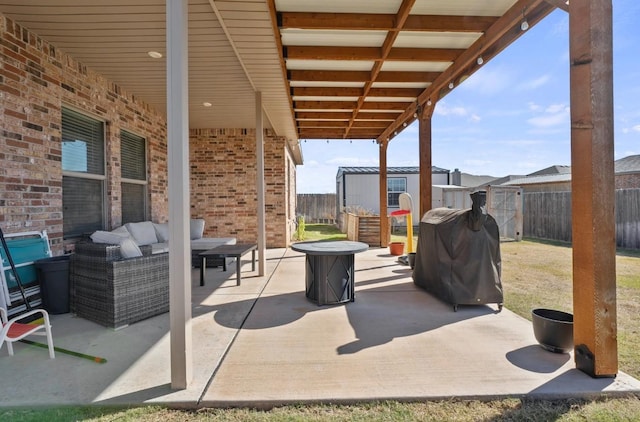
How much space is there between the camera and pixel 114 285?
3158 mm

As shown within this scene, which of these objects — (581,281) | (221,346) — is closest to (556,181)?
(581,281)

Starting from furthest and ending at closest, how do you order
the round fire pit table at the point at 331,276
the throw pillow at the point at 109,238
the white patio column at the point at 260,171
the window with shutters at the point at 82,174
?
the white patio column at the point at 260,171, the window with shutters at the point at 82,174, the round fire pit table at the point at 331,276, the throw pillow at the point at 109,238

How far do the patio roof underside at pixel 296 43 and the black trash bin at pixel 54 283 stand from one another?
8.58 ft

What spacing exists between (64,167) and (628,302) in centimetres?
749

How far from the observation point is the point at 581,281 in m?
2.30

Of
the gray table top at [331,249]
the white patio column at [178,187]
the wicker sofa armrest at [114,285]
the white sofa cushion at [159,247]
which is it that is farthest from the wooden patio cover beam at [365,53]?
the white sofa cushion at [159,247]

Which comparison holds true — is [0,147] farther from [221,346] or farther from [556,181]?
[556,181]

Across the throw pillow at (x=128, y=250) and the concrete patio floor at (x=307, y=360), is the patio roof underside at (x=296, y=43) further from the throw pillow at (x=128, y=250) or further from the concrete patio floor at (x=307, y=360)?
the concrete patio floor at (x=307, y=360)

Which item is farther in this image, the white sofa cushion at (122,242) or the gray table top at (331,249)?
the gray table top at (331,249)

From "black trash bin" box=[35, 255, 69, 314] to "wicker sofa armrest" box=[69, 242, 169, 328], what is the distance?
8 centimetres

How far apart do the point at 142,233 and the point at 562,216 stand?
1173 centimetres

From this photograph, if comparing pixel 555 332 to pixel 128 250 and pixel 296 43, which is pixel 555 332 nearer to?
pixel 296 43

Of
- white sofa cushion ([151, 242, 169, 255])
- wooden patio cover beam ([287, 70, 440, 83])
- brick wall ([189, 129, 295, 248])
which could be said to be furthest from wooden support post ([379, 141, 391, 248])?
white sofa cushion ([151, 242, 169, 255])

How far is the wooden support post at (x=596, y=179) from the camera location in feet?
7.20
